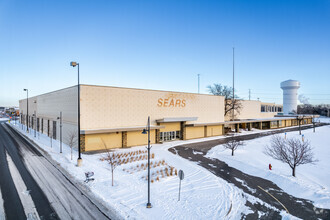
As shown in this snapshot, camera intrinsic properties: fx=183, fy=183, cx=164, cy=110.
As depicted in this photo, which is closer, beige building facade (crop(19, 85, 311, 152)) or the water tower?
beige building facade (crop(19, 85, 311, 152))

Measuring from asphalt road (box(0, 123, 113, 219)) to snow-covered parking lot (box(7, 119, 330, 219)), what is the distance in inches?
42.8

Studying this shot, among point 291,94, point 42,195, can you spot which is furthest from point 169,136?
point 291,94

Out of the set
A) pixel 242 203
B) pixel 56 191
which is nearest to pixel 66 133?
pixel 56 191

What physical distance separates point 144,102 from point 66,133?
13172 mm

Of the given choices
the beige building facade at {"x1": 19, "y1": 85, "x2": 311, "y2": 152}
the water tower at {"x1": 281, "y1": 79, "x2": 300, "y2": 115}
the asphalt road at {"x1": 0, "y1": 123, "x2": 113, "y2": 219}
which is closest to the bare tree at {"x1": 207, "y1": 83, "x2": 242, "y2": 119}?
the beige building facade at {"x1": 19, "y1": 85, "x2": 311, "y2": 152}

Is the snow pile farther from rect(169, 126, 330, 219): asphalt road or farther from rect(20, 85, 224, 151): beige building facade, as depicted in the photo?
rect(20, 85, 224, 151): beige building facade

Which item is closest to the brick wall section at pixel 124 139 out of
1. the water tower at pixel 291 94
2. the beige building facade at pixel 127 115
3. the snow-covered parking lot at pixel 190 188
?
the beige building facade at pixel 127 115

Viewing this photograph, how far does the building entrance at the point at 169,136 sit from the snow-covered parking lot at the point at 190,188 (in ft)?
35.4

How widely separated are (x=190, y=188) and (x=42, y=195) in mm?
10245

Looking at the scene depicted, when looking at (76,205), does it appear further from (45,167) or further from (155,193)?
(45,167)

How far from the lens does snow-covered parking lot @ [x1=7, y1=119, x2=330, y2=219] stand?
1080 centimetres

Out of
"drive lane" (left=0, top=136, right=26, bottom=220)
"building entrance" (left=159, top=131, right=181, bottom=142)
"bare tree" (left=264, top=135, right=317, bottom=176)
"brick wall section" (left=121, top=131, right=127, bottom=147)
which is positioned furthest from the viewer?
"building entrance" (left=159, top=131, right=181, bottom=142)

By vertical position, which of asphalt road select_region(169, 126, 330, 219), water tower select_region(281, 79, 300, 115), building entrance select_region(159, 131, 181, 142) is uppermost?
water tower select_region(281, 79, 300, 115)

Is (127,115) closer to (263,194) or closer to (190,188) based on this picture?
(190,188)
